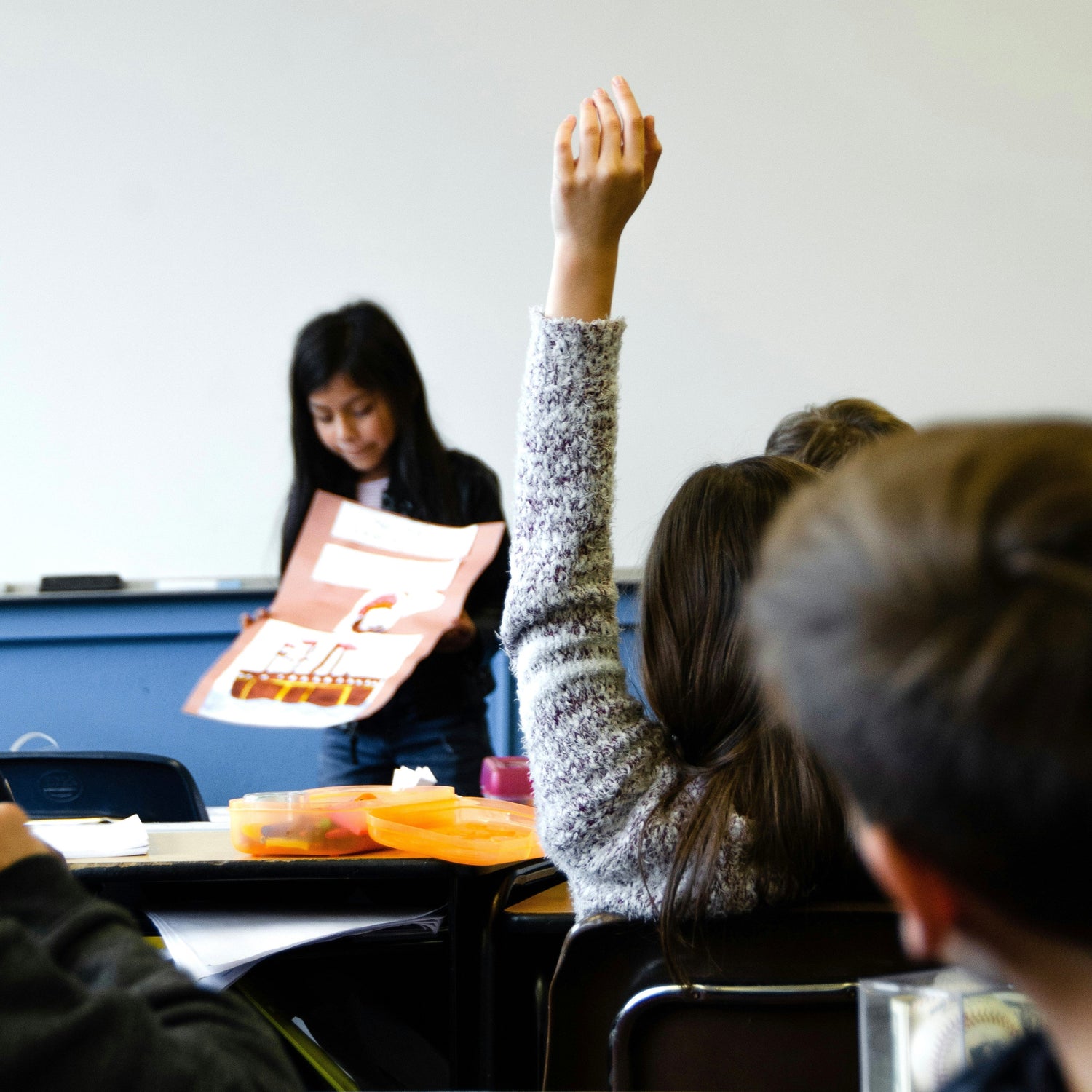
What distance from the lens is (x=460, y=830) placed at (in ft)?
3.57

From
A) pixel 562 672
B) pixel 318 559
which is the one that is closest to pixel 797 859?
pixel 562 672

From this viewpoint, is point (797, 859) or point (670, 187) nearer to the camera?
point (797, 859)

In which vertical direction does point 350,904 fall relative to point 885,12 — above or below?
below

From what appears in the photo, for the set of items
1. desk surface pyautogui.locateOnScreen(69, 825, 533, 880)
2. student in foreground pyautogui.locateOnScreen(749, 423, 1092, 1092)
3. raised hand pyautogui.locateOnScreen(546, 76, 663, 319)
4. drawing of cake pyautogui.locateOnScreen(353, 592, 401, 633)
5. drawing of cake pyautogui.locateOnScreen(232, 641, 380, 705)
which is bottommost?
desk surface pyautogui.locateOnScreen(69, 825, 533, 880)

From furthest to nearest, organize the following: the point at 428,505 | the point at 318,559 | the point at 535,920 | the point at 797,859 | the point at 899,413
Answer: the point at 899,413 < the point at 428,505 < the point at 318,559 < the point at 535,920 < the point at 797,859

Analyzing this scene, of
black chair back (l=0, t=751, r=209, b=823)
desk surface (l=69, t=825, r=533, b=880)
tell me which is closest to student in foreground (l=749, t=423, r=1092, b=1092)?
desk surface (l=69, t=825, r=533, b=880)

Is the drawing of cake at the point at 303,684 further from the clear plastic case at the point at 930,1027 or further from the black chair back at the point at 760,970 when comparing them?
the clear plastic case at the point at 930,1027

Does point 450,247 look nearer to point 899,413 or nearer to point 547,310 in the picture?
point 899,413

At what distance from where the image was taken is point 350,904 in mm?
1076

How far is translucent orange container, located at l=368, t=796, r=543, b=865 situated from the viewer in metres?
1.00

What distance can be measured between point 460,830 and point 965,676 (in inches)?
33.6

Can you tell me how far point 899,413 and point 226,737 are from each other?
1.73 metres

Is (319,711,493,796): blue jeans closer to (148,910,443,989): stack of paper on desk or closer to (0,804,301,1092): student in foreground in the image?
(148,910,443,989): stack of paper on desk

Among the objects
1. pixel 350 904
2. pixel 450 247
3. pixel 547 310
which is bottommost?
pixel 350 904
